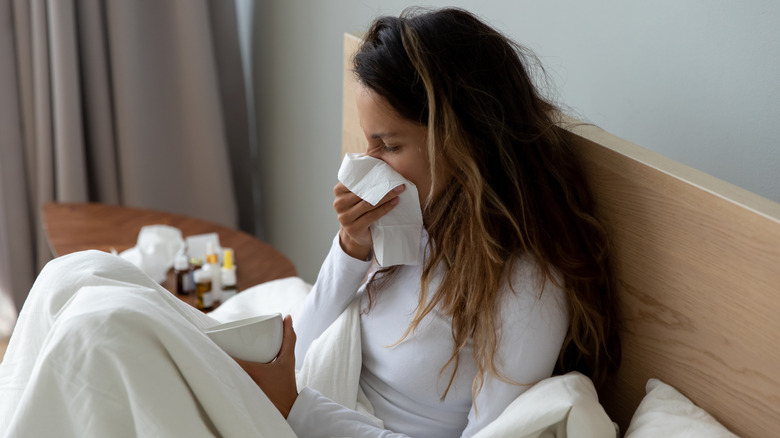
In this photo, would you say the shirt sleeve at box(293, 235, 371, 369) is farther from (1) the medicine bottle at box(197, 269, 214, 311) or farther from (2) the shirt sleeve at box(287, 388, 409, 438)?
(1) the medicine bottle at box(197, 269, 214, 311)

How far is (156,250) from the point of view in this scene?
1987 mm

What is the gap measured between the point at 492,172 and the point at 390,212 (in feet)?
0.59

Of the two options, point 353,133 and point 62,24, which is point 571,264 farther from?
point 62,24

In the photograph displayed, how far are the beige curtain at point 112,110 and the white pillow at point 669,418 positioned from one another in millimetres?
2057

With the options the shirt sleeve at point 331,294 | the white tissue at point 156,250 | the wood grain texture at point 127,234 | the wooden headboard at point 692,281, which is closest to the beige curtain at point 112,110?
the wood grain texture at point 127,234

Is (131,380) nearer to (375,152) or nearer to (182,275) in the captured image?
(375,152)

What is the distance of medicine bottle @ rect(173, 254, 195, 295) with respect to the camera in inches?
76.2

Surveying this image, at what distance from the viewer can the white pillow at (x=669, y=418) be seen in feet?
3.04

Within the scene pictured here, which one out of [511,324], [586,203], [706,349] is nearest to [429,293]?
[511,324]

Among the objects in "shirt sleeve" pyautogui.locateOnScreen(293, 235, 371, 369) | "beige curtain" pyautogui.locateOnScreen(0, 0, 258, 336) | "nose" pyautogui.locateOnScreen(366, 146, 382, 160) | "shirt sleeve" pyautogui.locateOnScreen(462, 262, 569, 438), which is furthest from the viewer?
"beige curtain" pyautogui.locateOnScreen(0, 0, 258, 336)

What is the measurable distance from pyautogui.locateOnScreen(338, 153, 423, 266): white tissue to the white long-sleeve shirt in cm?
5

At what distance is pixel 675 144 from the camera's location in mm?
1221

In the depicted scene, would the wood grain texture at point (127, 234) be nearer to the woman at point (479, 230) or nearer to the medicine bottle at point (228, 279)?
the medicine bottle at point (228, 279)

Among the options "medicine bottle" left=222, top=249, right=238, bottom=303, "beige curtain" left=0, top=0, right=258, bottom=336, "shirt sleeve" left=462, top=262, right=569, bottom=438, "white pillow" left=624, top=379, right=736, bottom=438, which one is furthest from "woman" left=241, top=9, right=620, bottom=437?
"beige curtain" left=0, top=0, right=258, bottom=336
